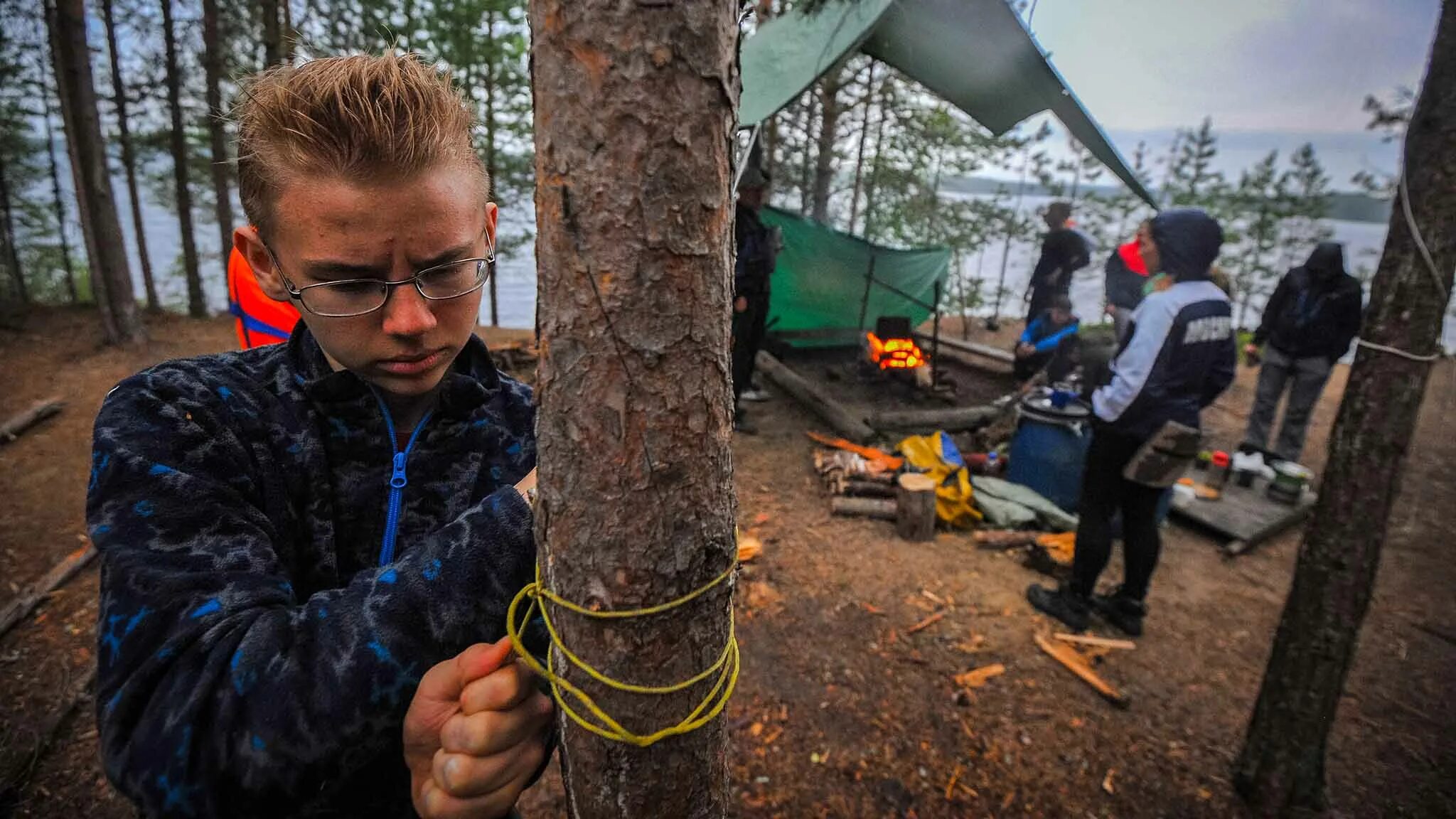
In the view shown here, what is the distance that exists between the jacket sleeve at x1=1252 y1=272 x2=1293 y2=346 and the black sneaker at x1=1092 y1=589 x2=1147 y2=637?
14.0 feet

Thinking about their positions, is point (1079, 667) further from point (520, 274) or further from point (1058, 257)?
point (520, 274)

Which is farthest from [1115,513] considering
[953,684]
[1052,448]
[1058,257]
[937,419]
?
[1058,257]

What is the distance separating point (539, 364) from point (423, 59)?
975 mm

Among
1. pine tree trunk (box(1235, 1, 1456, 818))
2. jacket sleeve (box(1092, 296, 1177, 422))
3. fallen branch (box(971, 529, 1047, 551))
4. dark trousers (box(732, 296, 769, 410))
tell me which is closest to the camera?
pine tree trunk (box(1235, 1, 1456, 818))

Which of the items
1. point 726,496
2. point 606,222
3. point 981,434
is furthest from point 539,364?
point 981,434

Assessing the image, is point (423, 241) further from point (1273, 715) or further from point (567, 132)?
point (1273, 715)

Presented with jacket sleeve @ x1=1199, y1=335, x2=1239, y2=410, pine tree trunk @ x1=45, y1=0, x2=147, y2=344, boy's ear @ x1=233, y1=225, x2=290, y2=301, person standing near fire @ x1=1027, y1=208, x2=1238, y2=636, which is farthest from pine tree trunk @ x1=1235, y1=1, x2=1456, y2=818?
pine tree trunk @ x1=45, y1=0, x2=147, y2=344

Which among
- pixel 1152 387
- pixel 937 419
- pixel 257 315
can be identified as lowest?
pixel 937 419

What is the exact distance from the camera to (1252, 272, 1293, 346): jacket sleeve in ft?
21.4

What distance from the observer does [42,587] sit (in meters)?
4.12

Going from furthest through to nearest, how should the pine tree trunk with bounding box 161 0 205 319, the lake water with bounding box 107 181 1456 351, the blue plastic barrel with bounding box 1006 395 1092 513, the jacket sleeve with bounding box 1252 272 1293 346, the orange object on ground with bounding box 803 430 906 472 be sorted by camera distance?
the lake water with bounding box 107 181 1456 351 < the pine tree trunk with bounding box 161 0 205 319 < the jacket sleeve with bounding box 1252 272 1293 346 < the orange object on ground with bounding box 803 430 906 472 < the blue plastic barrel with bounding box 1006 395 1092 513

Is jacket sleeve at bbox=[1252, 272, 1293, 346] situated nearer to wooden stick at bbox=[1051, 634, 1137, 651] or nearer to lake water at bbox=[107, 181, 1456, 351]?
lake water at bbox=[107, 181, 1456, 351]

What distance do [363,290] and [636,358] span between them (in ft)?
2.14

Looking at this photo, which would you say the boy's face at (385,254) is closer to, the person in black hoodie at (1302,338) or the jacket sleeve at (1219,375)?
the jacket sleeve at (1219,375)
